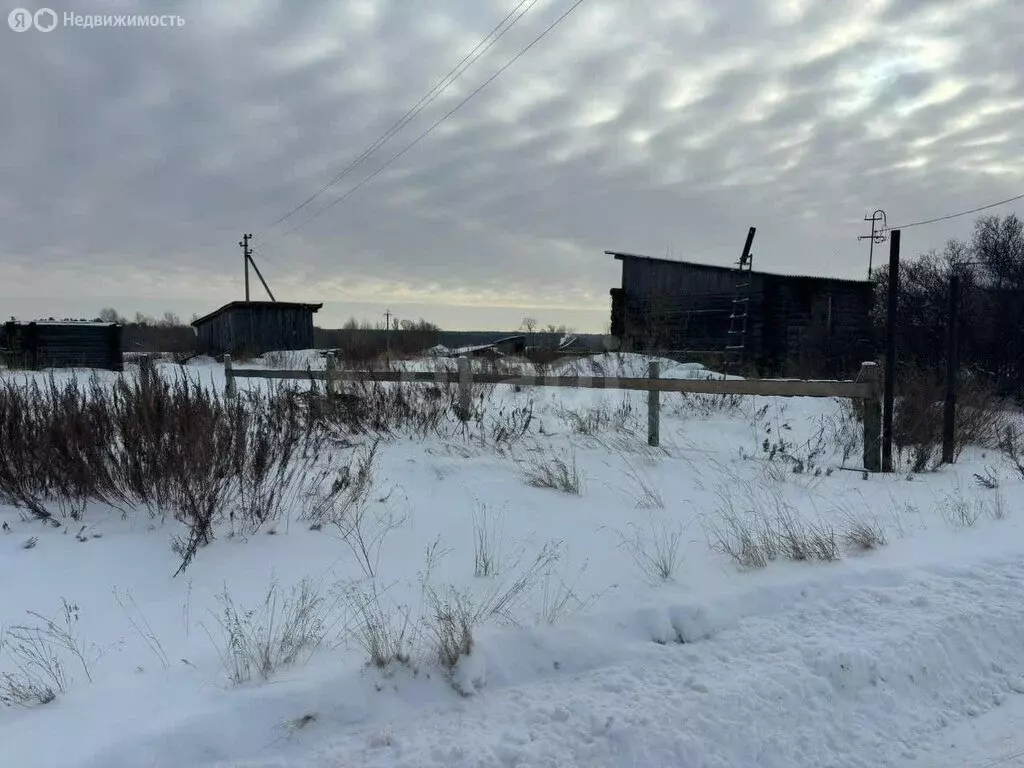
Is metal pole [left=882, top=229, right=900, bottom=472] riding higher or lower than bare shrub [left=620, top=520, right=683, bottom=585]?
higher

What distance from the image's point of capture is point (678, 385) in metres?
7.34

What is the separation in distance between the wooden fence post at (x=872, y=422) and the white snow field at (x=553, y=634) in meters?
1.23

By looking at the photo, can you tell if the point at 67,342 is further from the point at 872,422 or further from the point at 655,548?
the point at 872,422

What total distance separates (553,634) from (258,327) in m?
28.6

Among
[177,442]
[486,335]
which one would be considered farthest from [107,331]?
[486,335]

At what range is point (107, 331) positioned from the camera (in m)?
23.6

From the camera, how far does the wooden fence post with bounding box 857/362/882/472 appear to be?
21.0 ft

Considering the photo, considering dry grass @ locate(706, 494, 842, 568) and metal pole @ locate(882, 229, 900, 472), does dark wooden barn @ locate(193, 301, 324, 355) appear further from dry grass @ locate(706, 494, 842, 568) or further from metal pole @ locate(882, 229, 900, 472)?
dry grass @ locate(706, 494, 842, 568)

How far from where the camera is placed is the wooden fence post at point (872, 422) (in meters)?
6.41

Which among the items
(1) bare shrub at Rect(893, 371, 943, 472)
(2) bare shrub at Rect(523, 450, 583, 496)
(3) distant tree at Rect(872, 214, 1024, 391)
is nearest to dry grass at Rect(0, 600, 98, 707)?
(2) bare shrub at Rect(523, 450, 583, 496)

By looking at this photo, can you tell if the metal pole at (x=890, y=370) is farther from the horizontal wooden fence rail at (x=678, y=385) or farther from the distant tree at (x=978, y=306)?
the distant tree at (x=978, y=306)

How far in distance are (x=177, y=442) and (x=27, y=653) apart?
5.77 feet

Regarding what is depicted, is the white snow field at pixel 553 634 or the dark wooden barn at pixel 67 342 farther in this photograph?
the dark wooden barn at pixel 67 342

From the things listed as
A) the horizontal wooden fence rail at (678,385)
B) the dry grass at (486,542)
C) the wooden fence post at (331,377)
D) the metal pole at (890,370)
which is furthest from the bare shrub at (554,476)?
the wooden fence post at (331,377)
